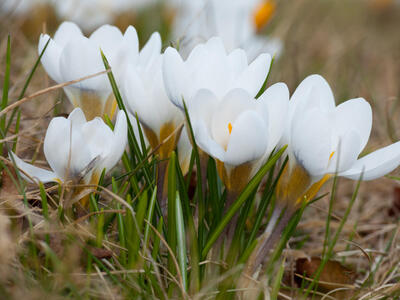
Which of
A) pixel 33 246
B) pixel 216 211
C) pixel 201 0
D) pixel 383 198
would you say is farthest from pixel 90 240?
pixel 201 0

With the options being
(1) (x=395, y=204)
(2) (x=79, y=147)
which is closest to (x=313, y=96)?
(2) (x=79, y=147)

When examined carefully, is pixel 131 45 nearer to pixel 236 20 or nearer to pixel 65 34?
pixel 65 34

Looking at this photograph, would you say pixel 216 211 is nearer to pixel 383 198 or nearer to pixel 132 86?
pixel 132 86

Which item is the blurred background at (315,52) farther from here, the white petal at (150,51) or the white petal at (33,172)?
the white petal at (33,172)

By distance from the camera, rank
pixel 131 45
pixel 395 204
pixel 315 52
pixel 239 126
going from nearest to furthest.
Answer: pixel 239 126
pixel 131 45
pixel 395 204
pixel 315 52

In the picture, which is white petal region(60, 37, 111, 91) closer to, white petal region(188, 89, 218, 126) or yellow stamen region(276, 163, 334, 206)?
white petal region(188, 89, 218, 126)

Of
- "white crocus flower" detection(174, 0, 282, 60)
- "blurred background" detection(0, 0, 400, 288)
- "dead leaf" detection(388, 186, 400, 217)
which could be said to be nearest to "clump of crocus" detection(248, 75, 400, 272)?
"blurred background" detection(0, 0, 400, 288)
